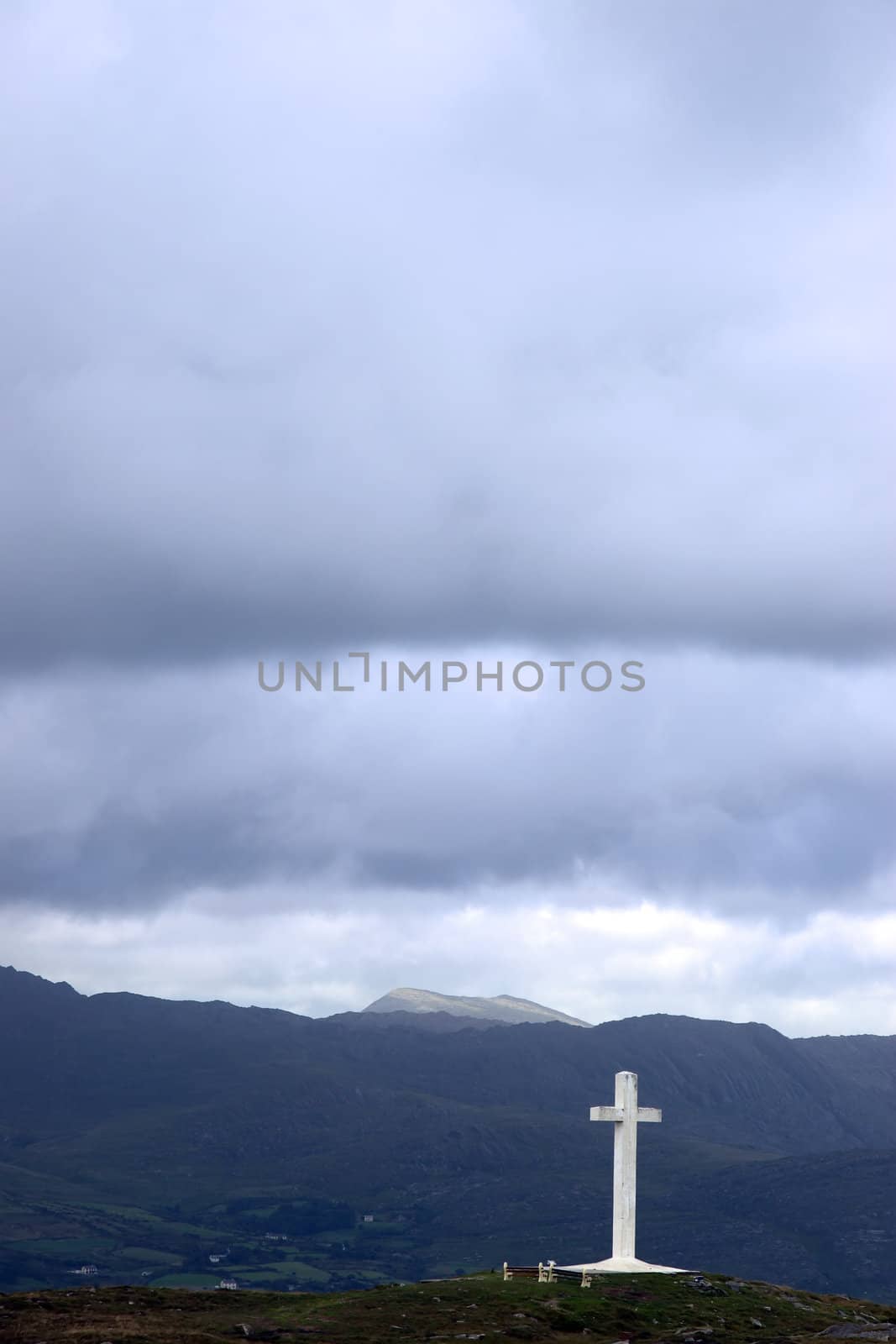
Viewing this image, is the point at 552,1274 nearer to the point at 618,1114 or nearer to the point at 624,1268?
the point at 624,1268

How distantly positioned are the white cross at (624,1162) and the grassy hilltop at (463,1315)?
5.33m

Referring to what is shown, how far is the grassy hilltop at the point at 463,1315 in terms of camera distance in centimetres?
6650

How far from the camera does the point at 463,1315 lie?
7094cm

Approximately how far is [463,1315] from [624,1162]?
20.8m

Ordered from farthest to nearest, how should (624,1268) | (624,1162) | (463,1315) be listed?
1. (624,1162)
2. (624,1268)
3. (463,1315)

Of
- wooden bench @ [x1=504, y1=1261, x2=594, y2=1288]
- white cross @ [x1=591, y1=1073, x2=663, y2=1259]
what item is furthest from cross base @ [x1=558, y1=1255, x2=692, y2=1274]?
wooden bench @ [x1=504, y1=1261, x2=594, y2=1288]

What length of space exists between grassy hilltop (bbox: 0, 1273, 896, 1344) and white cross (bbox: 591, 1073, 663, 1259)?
5.33 meters

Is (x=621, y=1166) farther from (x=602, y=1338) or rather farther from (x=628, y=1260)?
(x=602, y=1338)

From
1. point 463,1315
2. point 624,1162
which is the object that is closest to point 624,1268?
point 624,1162

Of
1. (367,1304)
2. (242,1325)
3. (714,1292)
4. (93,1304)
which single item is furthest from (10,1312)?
(714,1292)

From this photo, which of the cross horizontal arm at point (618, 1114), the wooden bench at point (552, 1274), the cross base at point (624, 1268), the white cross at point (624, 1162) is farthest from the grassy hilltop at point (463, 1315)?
the cross horizontal arm at point (618, 1114)

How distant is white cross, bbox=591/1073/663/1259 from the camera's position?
89312 mm

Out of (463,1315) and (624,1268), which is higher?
(624,1268)

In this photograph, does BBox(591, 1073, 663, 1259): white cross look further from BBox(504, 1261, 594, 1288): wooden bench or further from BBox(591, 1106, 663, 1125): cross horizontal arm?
BBox(504, 1261, 594, 1288): wooden bench
